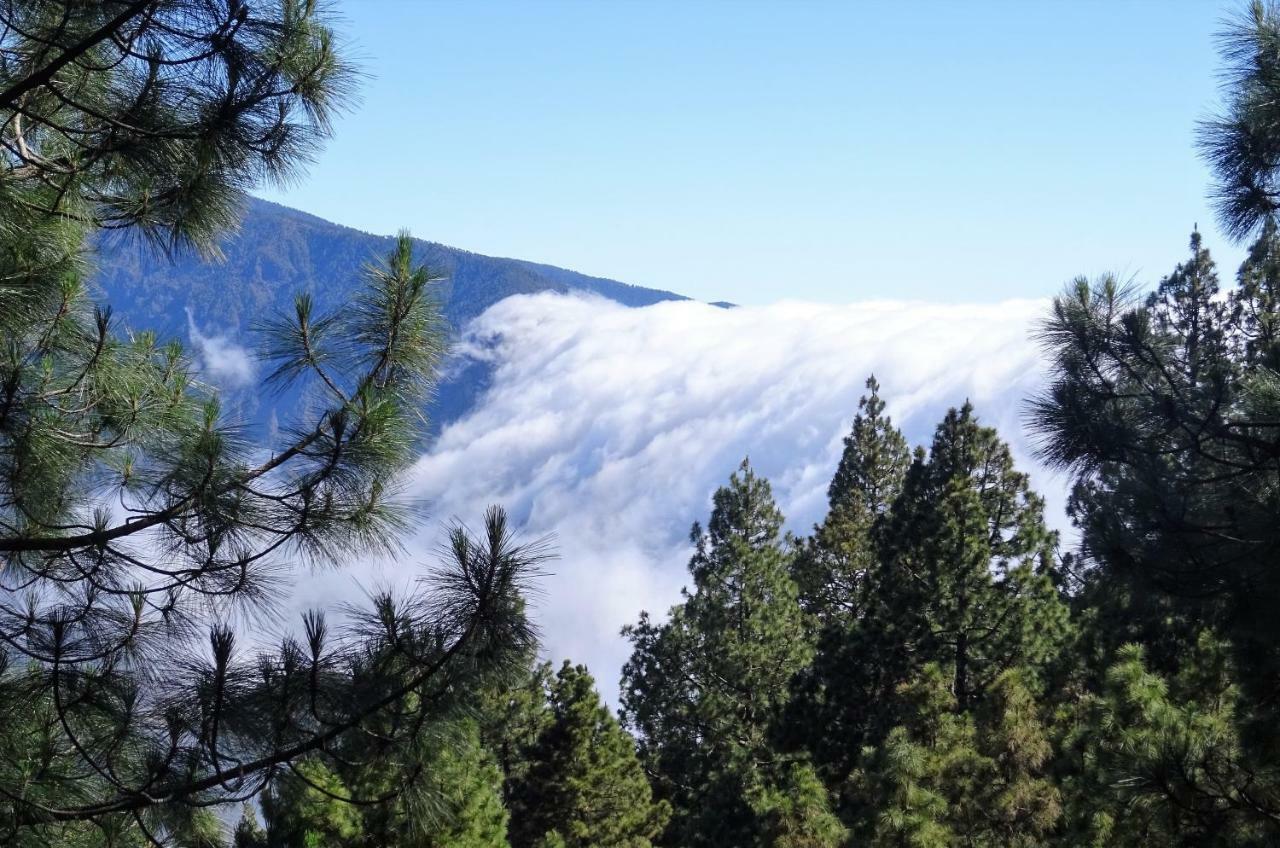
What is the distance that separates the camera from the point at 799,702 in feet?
64.2

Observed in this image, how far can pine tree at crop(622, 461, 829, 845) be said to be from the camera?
24.0 meters

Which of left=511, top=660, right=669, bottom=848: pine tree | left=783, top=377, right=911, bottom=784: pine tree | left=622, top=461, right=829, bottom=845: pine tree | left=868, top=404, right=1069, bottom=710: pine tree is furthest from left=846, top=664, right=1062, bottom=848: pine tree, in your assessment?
left=622, top=461, right=829, bottom=845: pine tree

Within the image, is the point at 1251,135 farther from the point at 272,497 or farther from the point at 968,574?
the point at 968,574

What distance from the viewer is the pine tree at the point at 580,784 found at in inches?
811

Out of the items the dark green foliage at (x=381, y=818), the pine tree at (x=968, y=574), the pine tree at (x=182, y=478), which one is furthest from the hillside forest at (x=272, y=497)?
the pine tree at (x=968, y=574)

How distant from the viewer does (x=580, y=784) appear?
20.6 metres

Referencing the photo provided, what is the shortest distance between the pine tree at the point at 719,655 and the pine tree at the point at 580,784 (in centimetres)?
138

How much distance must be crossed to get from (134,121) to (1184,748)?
18.8 feet

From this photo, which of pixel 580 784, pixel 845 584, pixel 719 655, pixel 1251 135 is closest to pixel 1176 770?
pixel 1251 135

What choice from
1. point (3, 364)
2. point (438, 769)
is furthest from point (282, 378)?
point (438, 769)

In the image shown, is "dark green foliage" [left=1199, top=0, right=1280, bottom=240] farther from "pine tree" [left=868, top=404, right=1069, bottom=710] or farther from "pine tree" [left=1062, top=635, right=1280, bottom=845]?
"pine tree" [left=868, top=404, right=1069, bottom=710]

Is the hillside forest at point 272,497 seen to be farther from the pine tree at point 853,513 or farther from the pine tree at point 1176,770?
the pine tree at point 853,513

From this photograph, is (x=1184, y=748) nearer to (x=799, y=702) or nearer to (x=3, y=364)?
(x=3, y=364)

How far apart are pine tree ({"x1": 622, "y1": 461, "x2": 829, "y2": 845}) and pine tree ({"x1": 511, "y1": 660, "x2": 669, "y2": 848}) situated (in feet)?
4.53
